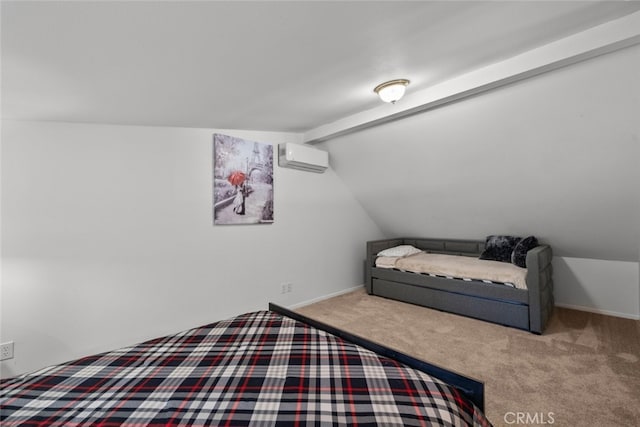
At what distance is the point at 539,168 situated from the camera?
2.76m

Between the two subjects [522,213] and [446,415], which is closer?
[446,415]

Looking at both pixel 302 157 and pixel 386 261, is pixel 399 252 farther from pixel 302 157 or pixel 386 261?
pixel 302 157

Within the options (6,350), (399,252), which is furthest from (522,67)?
(6,350)

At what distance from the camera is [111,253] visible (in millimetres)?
2439

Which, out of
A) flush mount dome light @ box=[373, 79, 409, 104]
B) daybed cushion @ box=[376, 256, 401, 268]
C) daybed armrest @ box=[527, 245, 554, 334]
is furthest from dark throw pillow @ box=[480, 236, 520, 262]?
flush mount dome light @ box=[373, 79, 409, 104]

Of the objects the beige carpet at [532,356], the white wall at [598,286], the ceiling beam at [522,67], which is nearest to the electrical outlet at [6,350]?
the beige carpet at [532,356]

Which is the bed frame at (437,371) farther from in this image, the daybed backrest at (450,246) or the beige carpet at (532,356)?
the daybed backrest at (450,246)

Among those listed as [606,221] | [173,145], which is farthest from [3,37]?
[606,221]

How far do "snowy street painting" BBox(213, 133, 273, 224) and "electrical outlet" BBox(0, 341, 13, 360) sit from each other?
66.9 inches

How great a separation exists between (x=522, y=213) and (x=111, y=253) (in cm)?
424

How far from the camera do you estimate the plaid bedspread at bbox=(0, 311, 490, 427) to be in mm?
993

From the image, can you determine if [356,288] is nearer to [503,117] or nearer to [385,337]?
[385,337]

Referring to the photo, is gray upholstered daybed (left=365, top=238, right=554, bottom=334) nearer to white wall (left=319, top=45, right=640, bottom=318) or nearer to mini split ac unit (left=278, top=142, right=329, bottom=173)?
white wall (left=319, top=45, right=640, bottom=318)

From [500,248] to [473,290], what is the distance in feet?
2.50
